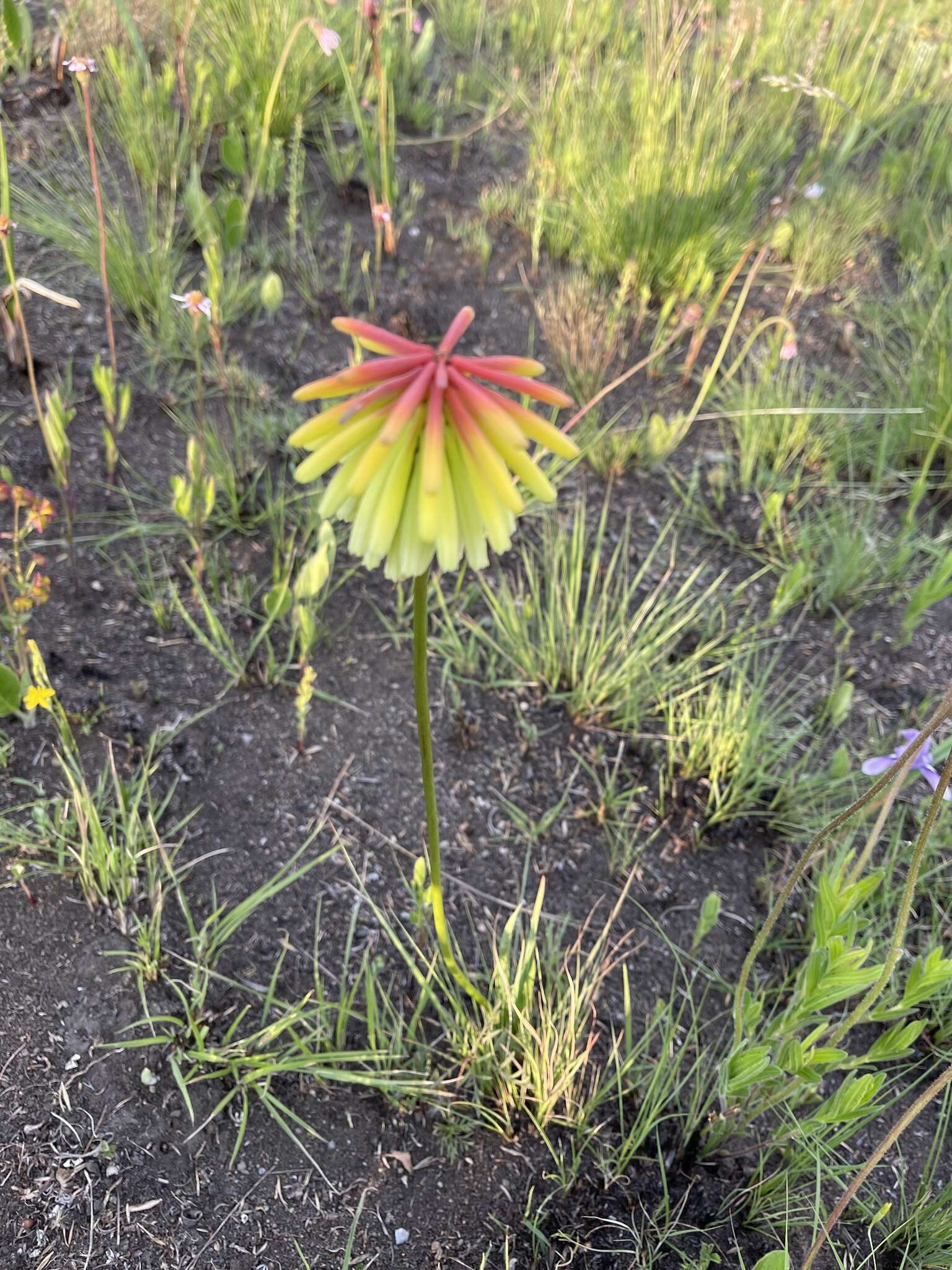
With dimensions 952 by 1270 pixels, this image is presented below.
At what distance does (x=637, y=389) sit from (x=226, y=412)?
49.7 inches

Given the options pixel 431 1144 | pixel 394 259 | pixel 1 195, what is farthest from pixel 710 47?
pixel 431 1144

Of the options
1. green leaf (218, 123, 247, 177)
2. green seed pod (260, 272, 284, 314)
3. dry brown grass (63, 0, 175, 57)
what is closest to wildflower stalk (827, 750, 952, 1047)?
green seed pod (260, 272, 284, 314)

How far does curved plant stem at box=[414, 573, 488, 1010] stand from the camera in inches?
35.4

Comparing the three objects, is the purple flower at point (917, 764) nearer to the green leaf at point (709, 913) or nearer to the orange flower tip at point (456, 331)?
the green leaf at point (709, 913)

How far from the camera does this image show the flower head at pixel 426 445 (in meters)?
0.83

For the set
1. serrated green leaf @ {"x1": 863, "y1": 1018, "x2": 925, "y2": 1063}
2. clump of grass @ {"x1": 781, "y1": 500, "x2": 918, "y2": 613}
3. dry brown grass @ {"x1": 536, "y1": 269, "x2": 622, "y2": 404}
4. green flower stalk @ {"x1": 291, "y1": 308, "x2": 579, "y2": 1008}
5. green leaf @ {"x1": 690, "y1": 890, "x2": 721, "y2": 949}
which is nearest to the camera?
green flower stalk @ {"x1": 291, "y1": 308, "x2": 579, "y2": 1008}

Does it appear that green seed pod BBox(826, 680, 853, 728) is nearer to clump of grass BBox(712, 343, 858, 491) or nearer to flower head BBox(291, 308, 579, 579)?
clump of grass BBox(712, 343, 858, 491)

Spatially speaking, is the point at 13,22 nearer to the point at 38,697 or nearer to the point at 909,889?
the point at 38,697

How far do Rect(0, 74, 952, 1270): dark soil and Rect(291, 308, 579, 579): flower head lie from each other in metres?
0.99

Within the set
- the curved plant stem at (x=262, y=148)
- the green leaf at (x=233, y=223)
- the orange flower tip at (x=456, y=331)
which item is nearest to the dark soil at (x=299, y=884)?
the green leaf at (x=233, y=223)

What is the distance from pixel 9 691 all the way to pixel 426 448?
1.12 m

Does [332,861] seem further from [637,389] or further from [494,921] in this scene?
[637,389]

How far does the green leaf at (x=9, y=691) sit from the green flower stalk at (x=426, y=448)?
0.95 meters

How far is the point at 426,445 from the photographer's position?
2.64ft
